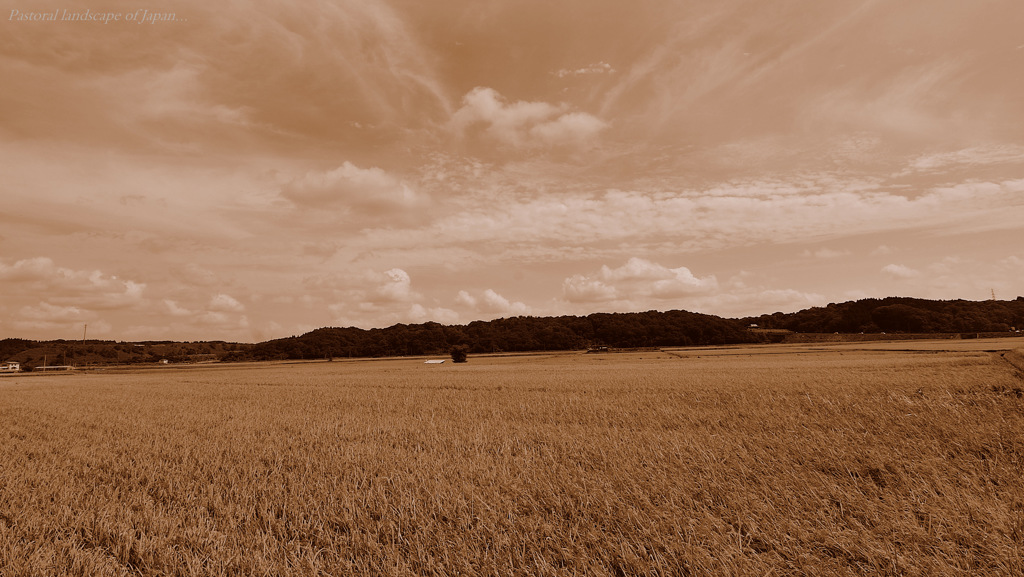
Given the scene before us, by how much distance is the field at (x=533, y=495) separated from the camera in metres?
5.43

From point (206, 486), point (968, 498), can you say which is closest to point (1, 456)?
point (206, 486)

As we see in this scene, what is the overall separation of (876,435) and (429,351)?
392 feet

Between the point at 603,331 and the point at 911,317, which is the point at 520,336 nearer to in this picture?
the point at 603,331

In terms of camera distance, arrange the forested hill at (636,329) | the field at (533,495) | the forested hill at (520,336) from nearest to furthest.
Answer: the field at (533,495)
the forested hill at (636,329)
the forested hill at (520,336)

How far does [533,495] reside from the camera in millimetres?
7645

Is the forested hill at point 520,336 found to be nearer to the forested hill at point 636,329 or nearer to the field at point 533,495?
the forested hill at point 636,329

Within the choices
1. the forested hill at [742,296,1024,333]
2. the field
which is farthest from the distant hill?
the field

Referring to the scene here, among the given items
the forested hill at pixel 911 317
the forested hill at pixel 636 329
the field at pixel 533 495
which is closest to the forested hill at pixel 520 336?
the forested hill at pixel 636 329

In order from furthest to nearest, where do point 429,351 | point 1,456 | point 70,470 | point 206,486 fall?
point 429,351 < point 1,456 < point 70,470 < point 206,486

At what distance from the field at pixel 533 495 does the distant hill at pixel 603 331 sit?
10347cm

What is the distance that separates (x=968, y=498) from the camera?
711 centimetres

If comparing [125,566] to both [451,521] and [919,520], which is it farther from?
[919,520]

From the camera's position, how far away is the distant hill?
101 metres

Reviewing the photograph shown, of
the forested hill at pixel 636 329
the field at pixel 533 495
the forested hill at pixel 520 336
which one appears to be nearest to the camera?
the field at pixel 533 495
